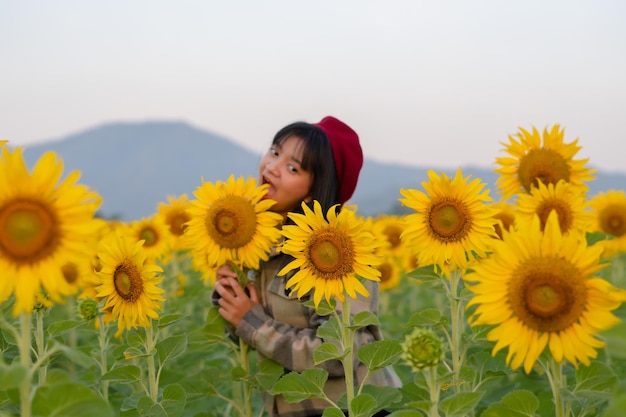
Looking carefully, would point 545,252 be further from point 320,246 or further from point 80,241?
point 80,241

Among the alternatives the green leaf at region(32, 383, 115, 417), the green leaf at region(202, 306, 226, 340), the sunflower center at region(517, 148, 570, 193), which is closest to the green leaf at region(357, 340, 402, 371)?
the green leaf at region(202, 306, 226, 340)

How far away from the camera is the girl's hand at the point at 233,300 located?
3424mm

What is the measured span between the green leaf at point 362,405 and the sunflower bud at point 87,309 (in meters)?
1.23

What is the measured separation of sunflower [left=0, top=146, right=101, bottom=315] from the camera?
5.91 feet

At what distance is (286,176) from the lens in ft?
11.9

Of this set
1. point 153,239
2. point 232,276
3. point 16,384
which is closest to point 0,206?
point 16,384

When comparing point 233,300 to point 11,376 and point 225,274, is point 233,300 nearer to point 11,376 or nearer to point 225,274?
point 225,274

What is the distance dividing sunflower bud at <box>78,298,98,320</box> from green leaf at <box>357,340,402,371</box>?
1.20 m

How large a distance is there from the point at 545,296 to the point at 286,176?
187 cm

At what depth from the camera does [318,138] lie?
3756 millimetres

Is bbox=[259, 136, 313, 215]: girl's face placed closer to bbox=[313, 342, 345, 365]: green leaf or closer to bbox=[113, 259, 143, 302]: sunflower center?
bbox=[113, 259, 143, 302]: sunflower center

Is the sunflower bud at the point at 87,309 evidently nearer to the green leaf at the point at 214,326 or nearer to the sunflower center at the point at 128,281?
the sunflower center at the point at 128,281

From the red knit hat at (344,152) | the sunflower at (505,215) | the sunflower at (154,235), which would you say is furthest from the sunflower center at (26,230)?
the sunflower at (154,235)

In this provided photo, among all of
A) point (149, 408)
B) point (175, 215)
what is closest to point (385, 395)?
point (149, 408)
